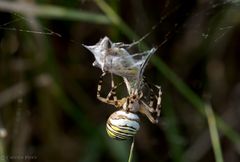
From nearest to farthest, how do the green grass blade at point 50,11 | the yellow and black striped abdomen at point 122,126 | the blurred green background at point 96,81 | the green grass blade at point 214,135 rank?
the yellow and black striped abdomen at point 122,126 → the green grass blade at point 214,135 → the green grass blade at point 50,11 → the blurred green background at point 96,81

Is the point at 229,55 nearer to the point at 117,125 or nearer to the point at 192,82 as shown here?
the point at 192,82

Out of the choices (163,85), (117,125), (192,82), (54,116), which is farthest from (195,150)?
(117,125)

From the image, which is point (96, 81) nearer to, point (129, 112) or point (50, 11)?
point (50, 11)

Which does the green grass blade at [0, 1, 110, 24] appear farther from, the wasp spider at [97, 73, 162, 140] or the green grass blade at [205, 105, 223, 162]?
the green grass blade at [205, 105, 223, 162]

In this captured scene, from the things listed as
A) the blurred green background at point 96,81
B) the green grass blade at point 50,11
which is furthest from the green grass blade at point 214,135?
the green grass blade at point 50,11

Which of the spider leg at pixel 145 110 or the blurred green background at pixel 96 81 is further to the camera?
the blurred green background at pixel 96 81

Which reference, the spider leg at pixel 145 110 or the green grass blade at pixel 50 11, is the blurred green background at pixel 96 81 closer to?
the green grass blade at pixel 50 11

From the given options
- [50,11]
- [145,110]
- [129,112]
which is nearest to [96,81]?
[50,11]

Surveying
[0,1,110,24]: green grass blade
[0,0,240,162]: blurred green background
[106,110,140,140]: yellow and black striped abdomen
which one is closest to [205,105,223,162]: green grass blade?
[0,0,240,162]: blurred green background

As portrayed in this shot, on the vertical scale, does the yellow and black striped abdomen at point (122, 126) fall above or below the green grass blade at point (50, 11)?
below
